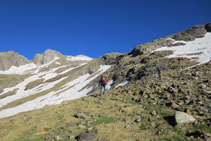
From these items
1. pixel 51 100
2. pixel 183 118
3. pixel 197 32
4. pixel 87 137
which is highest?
pixel 197 32

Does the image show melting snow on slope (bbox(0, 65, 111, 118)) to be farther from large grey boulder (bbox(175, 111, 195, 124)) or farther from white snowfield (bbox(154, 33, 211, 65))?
large grey boulder (bbox(175, 111, 195, 124))

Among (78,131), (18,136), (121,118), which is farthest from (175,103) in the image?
(18,136)

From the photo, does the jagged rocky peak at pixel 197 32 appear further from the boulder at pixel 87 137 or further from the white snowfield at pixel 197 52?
the boulder at pixel 87 137

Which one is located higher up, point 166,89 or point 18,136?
point 166,89

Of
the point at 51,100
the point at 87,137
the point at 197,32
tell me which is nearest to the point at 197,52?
the point at 197,32

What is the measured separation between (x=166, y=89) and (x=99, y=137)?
1178cm

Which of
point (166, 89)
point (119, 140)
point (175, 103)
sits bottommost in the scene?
point (119, 140)

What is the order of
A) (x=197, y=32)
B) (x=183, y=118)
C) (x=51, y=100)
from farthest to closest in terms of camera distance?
(x=197, y=32) < (x=51, y=100) < (x=183, y=118)

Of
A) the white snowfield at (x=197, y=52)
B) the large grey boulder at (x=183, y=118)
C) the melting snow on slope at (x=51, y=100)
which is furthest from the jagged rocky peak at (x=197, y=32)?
the large grey boulder at (x=183, y=118)

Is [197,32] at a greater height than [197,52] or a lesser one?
greater

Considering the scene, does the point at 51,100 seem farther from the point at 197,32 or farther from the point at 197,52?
the point at 197,32

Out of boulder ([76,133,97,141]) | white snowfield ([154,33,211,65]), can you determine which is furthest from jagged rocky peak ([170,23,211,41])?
boulder ([76,133,97,141])

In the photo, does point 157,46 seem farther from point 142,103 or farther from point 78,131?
point 78,131

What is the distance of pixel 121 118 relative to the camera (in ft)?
Answer: 39.2
